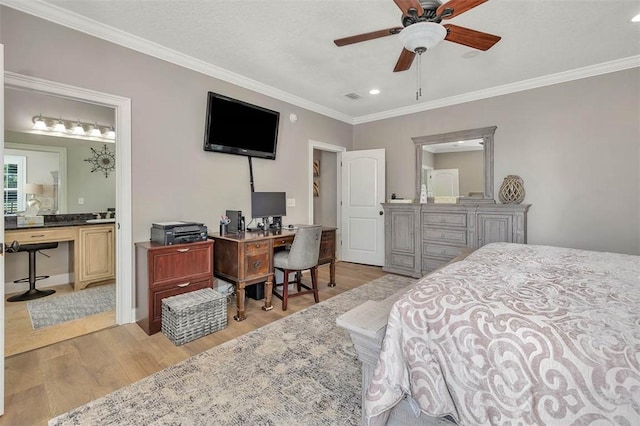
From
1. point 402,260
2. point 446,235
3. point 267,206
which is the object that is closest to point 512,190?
point 446,235

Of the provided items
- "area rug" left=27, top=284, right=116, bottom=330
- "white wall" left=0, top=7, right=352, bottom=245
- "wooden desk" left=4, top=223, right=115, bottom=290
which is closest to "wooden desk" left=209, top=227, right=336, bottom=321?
"white wall" left=0, top=7, right=352, bottom=245

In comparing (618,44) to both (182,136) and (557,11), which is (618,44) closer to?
(557,11)

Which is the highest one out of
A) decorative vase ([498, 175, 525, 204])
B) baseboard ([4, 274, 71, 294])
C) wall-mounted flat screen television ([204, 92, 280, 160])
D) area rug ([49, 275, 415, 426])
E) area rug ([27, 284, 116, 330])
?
wall-mounted flat screen television ([204, 92, 280, 160])

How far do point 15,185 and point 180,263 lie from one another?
3.34 m

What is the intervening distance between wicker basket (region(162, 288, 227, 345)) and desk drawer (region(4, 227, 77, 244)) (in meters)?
2.19

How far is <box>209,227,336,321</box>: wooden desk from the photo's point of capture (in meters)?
2.80

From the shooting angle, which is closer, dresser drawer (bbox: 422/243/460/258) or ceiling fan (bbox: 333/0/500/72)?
ceiling fan (bbox: 333/0/500/72)

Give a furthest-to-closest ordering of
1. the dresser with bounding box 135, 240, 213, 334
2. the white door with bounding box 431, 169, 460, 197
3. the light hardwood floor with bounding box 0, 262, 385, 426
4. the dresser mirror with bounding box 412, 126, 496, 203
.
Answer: the white door with bounding box 431, 169, 460, 197 → the dresser mirror with bounding box 412, 126, 496, 203 → the dresser with bounding box 135, 240, 213, 334 → the light hardwood floor with bounding box 0, 262, 385, 426

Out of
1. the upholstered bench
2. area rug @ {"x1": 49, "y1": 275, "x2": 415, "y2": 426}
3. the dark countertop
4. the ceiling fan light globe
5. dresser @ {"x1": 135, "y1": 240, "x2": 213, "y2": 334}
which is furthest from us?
the dark countertop

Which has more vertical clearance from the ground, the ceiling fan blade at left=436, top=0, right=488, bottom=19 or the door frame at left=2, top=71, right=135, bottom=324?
the ceiling fan blade at left=436, top=0, right=488, bottom=19

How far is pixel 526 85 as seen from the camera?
146 inches

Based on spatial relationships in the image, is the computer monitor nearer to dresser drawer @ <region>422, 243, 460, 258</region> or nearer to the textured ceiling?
the textured ceiling

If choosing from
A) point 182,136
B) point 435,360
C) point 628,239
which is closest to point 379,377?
point 435,360

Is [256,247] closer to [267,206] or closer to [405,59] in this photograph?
[267,206]
